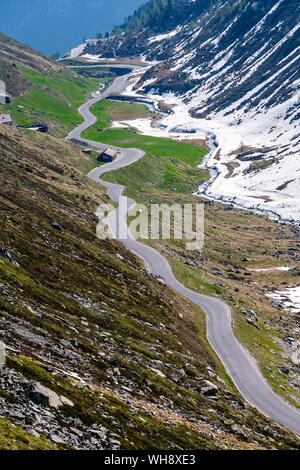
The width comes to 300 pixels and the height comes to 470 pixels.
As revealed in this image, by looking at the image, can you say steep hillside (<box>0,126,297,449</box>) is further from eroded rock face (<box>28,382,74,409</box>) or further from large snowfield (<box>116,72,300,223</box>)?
large snowfield (<box>116,72,300,223</box>)

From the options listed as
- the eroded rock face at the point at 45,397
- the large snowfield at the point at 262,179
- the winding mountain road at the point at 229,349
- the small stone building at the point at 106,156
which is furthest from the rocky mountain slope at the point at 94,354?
the large snowfield at the point at 262,179

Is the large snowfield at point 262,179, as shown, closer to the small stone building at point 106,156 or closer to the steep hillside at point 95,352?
the small stone building at point 106,156

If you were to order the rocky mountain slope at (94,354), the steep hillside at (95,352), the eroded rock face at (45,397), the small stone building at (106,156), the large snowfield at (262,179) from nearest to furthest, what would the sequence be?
the eroded rock face at (45,397) → the rocky mountain slope at (94,354) → the steep hillside at (95,352) → the small stone building at (106,156) → the large snowfield at (262,179)

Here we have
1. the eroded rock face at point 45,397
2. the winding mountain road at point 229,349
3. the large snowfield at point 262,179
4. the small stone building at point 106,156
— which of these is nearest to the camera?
the eroded rock face at point 45,397

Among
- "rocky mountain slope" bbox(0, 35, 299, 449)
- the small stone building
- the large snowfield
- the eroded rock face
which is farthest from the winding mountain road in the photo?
the large snowfield

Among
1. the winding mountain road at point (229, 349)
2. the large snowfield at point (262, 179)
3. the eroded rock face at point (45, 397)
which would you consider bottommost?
the winding mountain road at point (229, 349)

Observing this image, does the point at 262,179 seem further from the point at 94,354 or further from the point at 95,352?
the point at 94,354

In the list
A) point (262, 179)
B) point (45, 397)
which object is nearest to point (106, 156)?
point (262, 179)

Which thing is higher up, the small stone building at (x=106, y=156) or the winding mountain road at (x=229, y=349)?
the small stone building at (x=106, y=156)

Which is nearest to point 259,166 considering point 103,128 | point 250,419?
point 103,128
